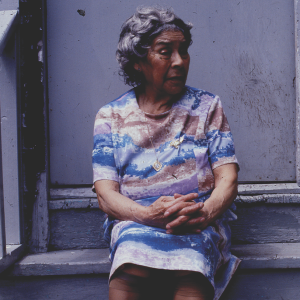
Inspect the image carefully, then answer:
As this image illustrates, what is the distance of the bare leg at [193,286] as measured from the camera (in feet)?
4.74

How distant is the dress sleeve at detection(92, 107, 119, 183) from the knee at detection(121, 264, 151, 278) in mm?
453

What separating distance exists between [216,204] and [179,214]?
0.74 feet

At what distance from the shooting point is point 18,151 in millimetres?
2104

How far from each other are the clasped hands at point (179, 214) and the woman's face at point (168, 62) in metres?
0.60

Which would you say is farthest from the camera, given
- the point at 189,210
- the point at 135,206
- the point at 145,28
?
the point at 145,28

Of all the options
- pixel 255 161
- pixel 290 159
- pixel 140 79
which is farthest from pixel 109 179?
pixel 290 159

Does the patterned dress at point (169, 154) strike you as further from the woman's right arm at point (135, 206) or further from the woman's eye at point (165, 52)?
the woman's eye at point (165, 52)

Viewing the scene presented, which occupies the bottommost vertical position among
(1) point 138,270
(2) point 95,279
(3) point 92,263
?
(2) point 95,279

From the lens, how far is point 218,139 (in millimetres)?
1714

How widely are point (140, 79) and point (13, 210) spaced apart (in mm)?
1114

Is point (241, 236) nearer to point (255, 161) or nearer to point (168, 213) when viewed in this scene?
point (255, 161)

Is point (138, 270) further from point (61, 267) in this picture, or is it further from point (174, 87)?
point (174, 87)

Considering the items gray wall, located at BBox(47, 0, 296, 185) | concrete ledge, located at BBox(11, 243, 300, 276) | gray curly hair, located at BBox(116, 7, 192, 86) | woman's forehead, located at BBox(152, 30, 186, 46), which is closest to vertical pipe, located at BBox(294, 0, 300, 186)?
gray wall, located at BBox(47, 0, 296, 185)

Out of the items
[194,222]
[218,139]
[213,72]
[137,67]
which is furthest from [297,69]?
[194,222]
